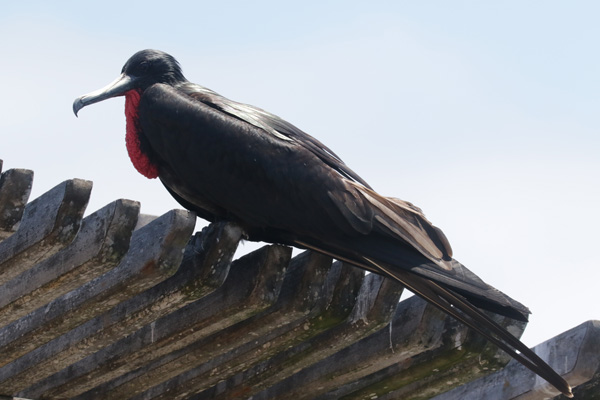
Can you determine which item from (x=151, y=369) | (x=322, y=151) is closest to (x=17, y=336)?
(x=151, y=369)

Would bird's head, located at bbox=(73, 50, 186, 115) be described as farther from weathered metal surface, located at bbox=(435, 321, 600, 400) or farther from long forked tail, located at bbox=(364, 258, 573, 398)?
weathered metal surface, located at bbox=(435, 321, 600, 400)

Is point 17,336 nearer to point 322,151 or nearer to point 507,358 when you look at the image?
point 322,151

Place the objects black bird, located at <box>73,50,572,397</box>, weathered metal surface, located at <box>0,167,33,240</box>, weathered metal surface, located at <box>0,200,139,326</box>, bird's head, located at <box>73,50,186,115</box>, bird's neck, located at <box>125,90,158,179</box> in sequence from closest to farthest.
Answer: weathered metal surface, located at <box>0,167,33,240</box> → weathered metal surface, located at <box>0,200,139,326</box> → black bird, located at <box>73,50,572,397</box> → bird's neck, located at <box>125,90,158,179</box> → bird's head, located at <box>73,50,186,115</box>

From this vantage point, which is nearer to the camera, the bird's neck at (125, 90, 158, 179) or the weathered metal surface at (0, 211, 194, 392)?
the weathered metal surface at (0, 211, 194, 392)

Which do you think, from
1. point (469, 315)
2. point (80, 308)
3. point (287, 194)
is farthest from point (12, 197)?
point (469, 315)

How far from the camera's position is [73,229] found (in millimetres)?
4008

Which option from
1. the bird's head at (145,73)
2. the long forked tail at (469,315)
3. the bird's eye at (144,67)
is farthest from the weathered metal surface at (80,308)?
the bird's eye at (144,67)

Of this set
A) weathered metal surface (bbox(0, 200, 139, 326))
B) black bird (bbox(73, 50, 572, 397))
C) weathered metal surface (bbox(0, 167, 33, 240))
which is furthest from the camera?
black bird (bbox(73, 50, 572, 397))

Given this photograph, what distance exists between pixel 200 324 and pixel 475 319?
120cm

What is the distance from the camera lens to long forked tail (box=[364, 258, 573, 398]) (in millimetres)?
4246

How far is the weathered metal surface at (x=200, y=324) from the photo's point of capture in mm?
4031

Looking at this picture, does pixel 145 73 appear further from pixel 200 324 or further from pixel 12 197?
pixel 12 197

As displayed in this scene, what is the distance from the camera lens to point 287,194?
4.86m

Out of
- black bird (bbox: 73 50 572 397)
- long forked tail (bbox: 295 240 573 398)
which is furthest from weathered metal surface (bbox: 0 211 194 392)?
long forked tail (bbox: 295 240 573 398)
